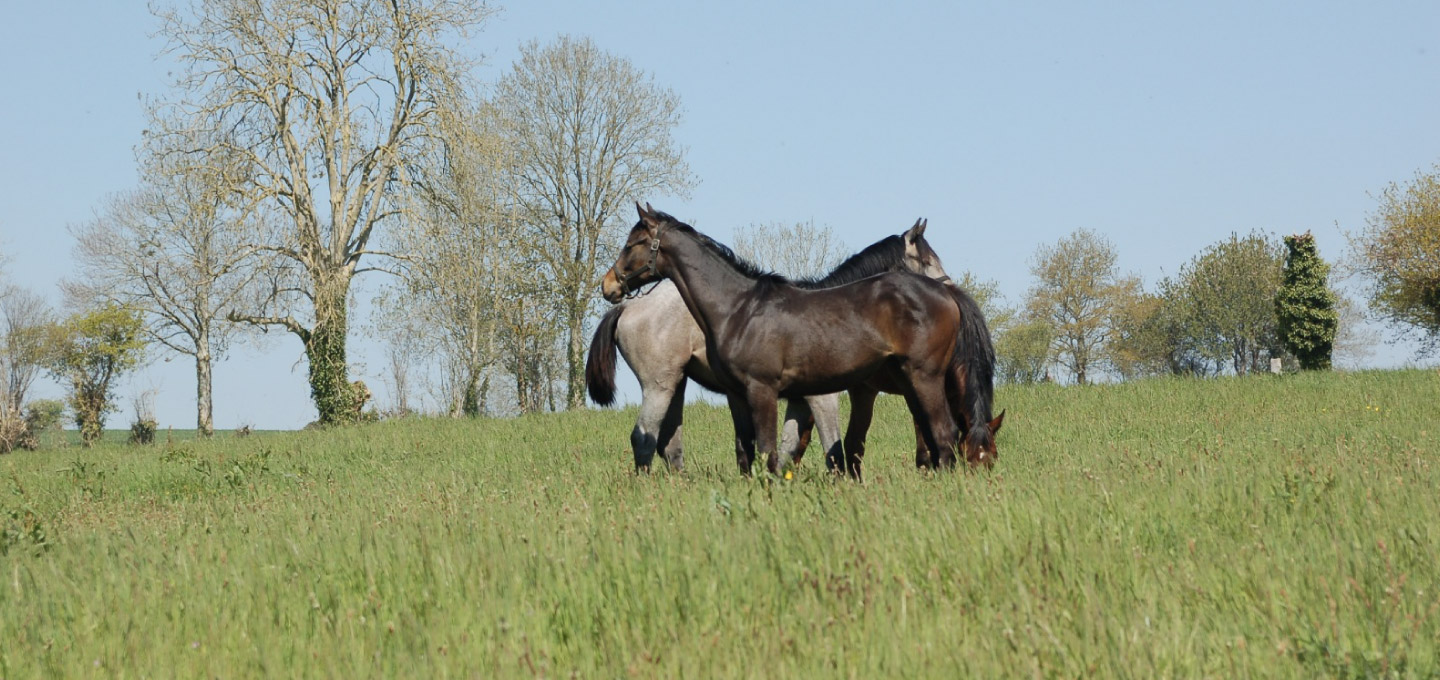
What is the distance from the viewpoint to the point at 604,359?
33.5 feet

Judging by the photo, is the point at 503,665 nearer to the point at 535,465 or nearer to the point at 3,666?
the point at 3,666

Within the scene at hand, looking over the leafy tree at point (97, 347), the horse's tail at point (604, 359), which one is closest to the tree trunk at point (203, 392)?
the leafy tree at point (97, 347)

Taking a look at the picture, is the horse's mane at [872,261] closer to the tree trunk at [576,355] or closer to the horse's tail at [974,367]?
the horse's tail at [974,367]

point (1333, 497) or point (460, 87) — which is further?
point (460, 87)

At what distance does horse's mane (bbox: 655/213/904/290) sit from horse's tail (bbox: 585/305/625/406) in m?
2.01

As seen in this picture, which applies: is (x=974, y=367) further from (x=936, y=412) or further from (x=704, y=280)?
(x=704, y=280)

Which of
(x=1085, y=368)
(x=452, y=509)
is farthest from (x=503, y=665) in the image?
(x=1085, y=368)

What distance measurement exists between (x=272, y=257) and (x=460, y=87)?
683cm

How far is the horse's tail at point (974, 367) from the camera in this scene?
7543 millimetres

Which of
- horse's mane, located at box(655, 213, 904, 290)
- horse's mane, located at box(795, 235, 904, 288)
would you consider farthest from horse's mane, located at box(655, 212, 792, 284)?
horse's mane, located at box(795, 235, 904, 288)

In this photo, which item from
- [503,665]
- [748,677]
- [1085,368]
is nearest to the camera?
[748,677]

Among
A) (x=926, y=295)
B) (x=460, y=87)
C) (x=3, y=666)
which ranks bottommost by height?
(x=3, y=666)

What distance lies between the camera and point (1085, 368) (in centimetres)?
6469

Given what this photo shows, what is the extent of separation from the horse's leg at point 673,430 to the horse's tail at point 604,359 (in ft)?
2.50
